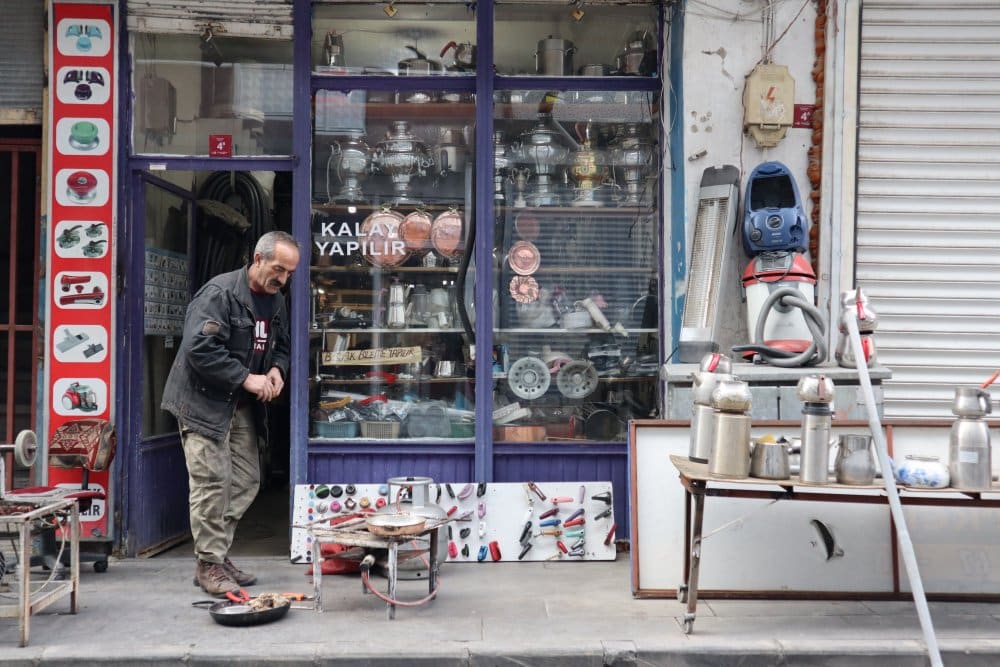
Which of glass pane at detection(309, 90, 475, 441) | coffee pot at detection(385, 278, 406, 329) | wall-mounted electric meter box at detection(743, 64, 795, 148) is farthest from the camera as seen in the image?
coffee pot at detection(385, 278, 406, 329)

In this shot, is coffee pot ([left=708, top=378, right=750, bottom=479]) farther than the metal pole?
Yes

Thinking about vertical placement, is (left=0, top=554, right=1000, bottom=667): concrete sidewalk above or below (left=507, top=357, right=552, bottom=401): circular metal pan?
below

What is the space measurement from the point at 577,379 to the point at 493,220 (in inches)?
52.0

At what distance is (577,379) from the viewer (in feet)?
23.0

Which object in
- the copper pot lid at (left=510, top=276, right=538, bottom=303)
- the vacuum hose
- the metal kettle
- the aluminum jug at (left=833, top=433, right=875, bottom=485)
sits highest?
the metal kettle

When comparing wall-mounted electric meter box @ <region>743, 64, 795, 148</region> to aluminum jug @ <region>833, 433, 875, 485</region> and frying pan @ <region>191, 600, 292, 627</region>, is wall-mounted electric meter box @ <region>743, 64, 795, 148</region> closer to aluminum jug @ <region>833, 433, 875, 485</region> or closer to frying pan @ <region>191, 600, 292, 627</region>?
aluminum jug @ <region>833, 433, 875, 485</region>

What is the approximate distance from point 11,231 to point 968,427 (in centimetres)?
655

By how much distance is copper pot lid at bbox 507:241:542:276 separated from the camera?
6996 mm

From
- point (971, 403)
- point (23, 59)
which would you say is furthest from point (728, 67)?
point (23, 59)

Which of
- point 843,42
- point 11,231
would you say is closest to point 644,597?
point 843,42

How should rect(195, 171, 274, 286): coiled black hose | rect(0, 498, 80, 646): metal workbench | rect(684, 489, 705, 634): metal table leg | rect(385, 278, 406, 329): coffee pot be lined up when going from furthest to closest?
rect(195, 171, 274, 286): coiled black hose, rect(385, 278, 406, 329): coffee pot, rect(684, 489, 705, 634): metal table leg, rect(0, 498, 80, 646): metal workbench

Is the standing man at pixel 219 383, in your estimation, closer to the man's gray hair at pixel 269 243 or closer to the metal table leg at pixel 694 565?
the man's gray hair at pixel 269 243

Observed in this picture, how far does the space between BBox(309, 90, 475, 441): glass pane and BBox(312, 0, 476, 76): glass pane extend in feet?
0.80

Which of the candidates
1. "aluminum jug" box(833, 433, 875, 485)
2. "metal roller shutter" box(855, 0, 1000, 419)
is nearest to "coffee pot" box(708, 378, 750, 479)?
"aluminum jug" box(833, 433, 875, 485)
